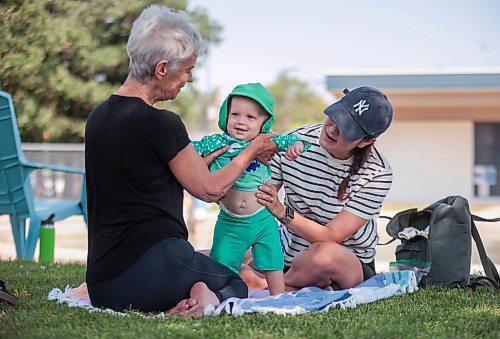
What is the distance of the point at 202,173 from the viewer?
130 inches

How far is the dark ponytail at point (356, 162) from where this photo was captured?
13.2 ft

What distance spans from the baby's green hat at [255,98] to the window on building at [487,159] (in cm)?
2116

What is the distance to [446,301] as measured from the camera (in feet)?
12.5

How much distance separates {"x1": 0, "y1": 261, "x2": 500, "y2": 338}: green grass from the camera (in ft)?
9.52

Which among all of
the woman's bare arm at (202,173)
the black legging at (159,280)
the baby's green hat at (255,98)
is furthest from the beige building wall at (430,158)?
the black legging at (159,280)

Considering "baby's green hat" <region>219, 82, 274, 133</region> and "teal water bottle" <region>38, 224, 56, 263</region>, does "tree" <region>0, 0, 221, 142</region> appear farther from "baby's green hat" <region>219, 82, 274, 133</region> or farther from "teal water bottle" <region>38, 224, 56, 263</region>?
"baby's green hat" <region>219, 82, 274, 133</region>

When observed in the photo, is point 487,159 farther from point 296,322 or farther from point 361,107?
point 296,322

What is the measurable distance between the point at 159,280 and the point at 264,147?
766 mm

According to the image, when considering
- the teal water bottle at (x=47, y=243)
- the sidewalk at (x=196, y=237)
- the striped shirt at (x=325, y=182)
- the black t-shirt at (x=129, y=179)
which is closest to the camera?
the black t-shirt at (x=129, y=179)

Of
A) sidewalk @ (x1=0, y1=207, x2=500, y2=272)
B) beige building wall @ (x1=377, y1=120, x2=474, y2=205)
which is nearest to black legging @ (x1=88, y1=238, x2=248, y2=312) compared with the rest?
sidewalk @ (x1=0, y1=207, x2=500, y2=272)

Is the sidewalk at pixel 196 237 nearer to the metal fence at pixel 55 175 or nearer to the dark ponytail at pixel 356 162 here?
the metal fence at pixel 55 175

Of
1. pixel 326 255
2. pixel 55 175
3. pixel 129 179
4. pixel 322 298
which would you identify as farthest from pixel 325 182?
pixel 55 175

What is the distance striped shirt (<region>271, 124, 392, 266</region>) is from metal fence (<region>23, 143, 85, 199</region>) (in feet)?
27.2

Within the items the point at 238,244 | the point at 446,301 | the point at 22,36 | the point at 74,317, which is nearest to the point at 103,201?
the point at 74,317
